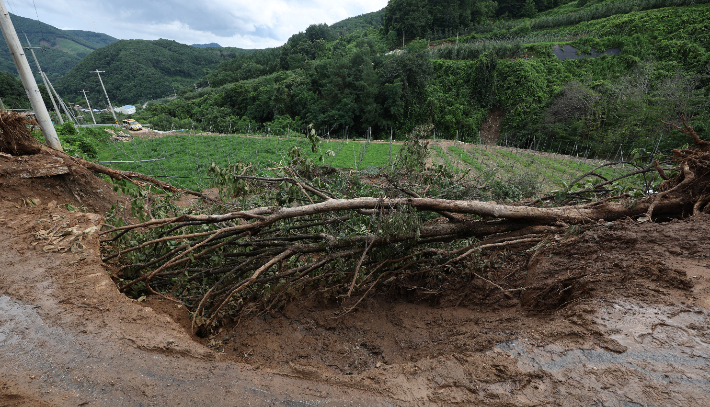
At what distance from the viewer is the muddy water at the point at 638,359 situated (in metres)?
1.40

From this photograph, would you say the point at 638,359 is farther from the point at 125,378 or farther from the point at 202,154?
the point at 202,154

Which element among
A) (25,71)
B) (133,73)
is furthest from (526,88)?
(133,73)

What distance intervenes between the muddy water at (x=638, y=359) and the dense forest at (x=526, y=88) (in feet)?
58.8

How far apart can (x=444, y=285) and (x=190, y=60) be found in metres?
87.8

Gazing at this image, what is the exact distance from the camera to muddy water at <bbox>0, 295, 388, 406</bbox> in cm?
157

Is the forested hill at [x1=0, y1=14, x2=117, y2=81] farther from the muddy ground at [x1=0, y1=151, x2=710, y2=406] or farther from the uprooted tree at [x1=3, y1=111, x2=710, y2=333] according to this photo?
the muddy ground at [x1=0, y1=151, x2=710, y2=406]

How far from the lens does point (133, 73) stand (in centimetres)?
5744

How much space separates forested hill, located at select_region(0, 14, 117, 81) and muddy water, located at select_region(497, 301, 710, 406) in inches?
2789

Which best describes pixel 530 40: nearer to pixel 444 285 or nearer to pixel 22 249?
pixel 444 285

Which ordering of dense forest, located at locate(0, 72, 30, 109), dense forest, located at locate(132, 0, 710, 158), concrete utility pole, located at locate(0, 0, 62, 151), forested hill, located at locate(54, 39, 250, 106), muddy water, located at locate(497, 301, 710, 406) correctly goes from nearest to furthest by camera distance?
muddy water, located at locate(497, 301, 710, 406)
concrete utility pole, located at locate(0, 0, 62, 151)
dense forest, located at locate(132, 0, 710, 158)
dense forest, located at locate(0, 72, 30, 109)
forested hill, located at locate(54, 39, 250, 106)

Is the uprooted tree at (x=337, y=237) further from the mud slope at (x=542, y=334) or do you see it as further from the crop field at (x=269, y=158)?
the crop field at (x=269, y=158)

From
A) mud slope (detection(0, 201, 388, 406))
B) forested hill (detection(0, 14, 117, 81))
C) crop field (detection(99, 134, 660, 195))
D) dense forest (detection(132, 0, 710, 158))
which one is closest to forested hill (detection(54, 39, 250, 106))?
forested hill (detection(0, 14, 117, 81))

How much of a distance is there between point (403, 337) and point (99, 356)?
2136 mm

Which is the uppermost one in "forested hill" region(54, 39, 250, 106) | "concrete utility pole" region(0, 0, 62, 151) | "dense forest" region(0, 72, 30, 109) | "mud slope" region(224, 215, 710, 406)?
"forested hill" region(54, 39, 250, 106)
